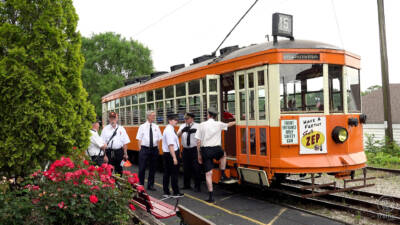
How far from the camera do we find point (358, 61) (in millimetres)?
8328

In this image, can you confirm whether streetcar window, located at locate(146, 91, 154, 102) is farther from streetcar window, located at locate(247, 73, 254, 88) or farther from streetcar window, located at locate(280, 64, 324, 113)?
streetcar window, located at locate(280, 64, 324, 113)

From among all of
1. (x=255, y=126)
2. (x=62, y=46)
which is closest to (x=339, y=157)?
(x=255, y=126)

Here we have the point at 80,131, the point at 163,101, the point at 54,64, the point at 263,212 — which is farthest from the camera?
the point at 163,101

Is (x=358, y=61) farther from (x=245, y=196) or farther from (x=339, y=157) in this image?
(x=245, y=196)

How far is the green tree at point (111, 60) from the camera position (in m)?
48.0

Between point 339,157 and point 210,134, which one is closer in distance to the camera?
point 339,157

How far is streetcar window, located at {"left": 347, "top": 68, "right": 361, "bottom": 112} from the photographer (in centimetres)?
784

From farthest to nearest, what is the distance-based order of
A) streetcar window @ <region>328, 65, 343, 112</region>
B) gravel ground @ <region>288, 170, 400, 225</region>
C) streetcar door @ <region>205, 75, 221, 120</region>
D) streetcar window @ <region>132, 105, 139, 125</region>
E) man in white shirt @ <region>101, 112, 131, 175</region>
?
→ streetcar window @ <region>132, 105, 139, 125</region> → streetcar door @ <region>205, 75, 221, 120</region> → man in white shirt @ <region>101, 112, 131, 175</region> → streetcar window @ <region>328, 65, 343, 112</region> → gravel ground @ <region>288, 170, 400, 225</region>

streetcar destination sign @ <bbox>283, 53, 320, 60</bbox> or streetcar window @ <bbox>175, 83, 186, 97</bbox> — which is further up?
streetcar destination sign @ <bbox>283, 53, 320, 60</bbox>

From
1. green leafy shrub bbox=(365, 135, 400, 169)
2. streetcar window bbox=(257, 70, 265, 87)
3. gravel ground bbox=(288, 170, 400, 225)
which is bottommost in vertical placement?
gravel ground bbox=(288, 170, 400, 225)

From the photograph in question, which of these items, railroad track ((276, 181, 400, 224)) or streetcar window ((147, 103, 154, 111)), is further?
streetcar window ((147, 103, 154, 111))

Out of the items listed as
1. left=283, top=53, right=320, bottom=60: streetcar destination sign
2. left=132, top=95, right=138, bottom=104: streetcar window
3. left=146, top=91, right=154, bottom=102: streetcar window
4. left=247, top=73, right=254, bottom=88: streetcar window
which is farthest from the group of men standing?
left=132, top=95, right=138, bottom=104: streetcar window

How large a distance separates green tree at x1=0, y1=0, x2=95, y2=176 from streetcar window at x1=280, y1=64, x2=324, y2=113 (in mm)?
3776

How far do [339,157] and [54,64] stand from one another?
532cm
